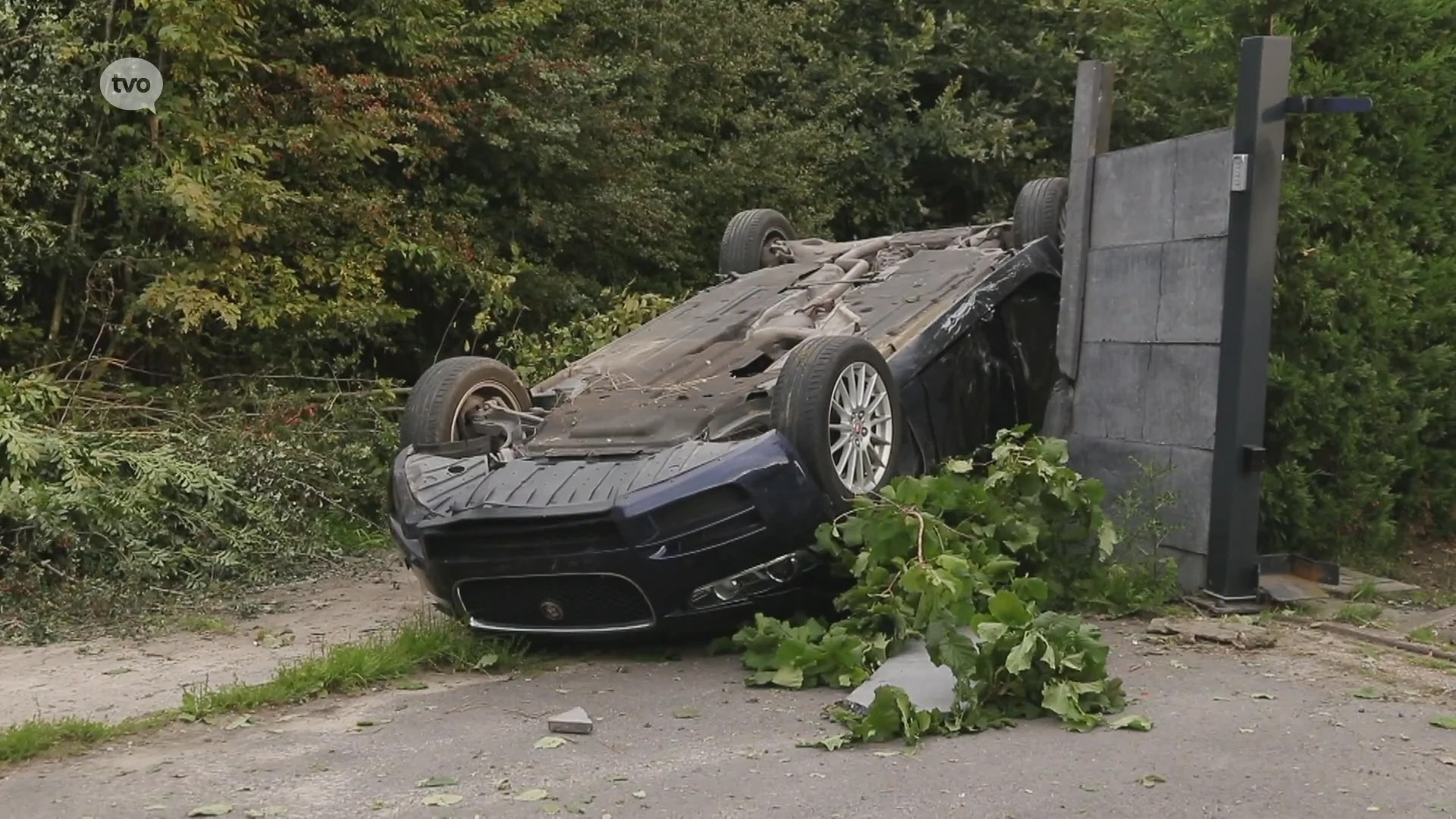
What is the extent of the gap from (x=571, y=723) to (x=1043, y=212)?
13.4ft

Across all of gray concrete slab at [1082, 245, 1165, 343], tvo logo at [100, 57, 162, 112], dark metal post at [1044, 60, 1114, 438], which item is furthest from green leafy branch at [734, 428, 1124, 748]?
tvo logo at [100, 57, 162, 112]

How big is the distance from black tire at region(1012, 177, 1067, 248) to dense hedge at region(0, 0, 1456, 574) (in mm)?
820

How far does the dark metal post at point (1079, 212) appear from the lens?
730 cm

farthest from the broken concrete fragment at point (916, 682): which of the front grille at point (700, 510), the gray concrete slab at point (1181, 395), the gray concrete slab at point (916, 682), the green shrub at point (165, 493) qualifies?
the green shrub at point (165, 493)

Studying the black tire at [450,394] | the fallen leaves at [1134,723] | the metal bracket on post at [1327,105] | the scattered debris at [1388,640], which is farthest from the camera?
the black tire at [450,394]

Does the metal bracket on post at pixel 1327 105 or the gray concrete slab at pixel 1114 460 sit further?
the gray concrete slab at pixel 1114 460

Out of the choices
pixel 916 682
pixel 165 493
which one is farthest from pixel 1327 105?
pixel 165 493

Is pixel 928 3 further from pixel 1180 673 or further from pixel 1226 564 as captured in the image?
pixel 1180 673

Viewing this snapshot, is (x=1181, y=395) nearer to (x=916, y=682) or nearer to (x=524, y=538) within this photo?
(x=916, y=682)

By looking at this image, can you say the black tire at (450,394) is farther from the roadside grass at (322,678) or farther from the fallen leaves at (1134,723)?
the fallen leaves at (1134,723)

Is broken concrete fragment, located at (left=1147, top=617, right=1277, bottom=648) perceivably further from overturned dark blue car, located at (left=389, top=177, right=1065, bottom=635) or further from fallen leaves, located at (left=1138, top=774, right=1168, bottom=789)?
fallen leaves, located at (left=1138, top=774, right=1168, bottom=789)

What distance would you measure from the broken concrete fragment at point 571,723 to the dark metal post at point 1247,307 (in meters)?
2.88

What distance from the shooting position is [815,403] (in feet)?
19.0

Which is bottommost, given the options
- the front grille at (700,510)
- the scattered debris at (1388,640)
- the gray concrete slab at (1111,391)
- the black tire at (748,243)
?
the scattered debris at (1388,640)
